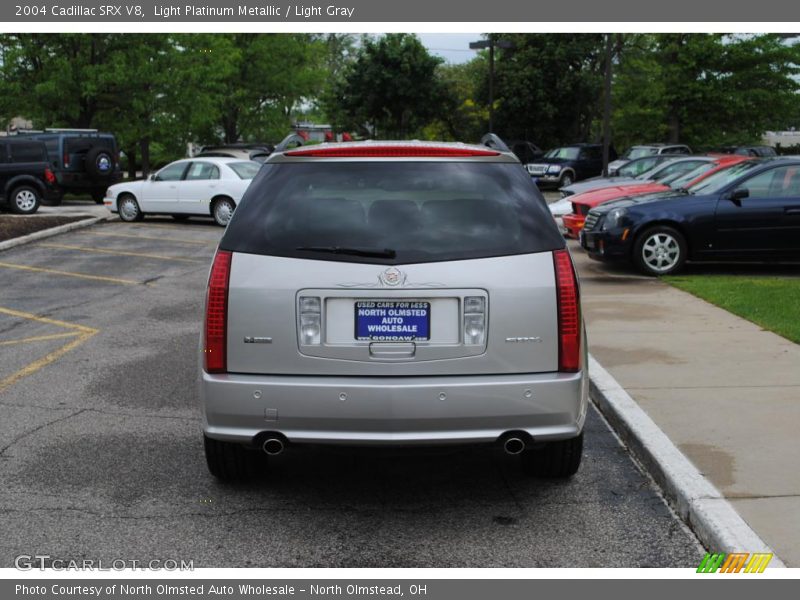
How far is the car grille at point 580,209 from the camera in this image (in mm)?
16016

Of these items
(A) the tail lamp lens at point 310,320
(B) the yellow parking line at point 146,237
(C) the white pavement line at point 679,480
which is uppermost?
(A) the tail lamp lens at point 310,320

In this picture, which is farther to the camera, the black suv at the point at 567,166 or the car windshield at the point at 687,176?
the black suv at the point at 567,166

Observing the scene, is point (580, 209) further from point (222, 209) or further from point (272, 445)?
point (272, 445)

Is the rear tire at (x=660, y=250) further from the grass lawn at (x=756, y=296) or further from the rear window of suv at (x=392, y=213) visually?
the rear window of suv at (x=392, y=213)

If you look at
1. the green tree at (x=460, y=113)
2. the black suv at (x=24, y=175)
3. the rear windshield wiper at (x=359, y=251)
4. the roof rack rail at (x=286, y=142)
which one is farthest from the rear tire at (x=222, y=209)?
the green tree at (x=460, y=113)

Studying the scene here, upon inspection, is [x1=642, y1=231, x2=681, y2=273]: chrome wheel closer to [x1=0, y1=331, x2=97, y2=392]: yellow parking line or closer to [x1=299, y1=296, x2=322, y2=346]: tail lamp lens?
[x1=0, y1=331, x2=97, y2=392]: yellow parking line

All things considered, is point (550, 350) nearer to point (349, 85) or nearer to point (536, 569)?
point (536, 569)

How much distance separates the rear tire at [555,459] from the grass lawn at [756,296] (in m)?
4.04

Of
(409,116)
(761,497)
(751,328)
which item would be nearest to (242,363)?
(761,497)

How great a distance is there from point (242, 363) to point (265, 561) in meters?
0.89

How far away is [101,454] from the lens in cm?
585

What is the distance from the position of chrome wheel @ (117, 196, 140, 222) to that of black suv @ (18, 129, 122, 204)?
4.34 meters

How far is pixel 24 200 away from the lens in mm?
24688

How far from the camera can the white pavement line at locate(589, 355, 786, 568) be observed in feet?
14.1
